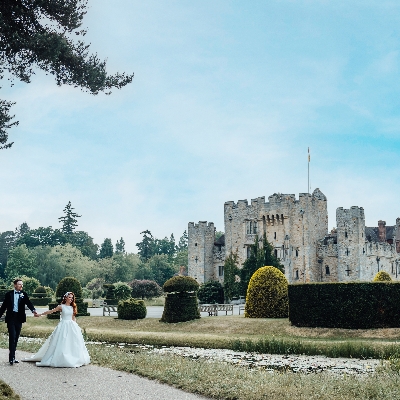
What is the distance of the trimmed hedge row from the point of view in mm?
20938

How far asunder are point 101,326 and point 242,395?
19.6m

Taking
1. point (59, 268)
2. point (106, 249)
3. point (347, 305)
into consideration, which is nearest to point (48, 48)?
point (347, 305)

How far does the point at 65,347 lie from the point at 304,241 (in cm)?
4173

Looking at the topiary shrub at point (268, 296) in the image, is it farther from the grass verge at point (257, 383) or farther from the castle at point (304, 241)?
the castle at point (304, 241)

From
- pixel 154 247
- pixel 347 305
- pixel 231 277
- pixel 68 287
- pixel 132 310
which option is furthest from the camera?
pixel 154 247

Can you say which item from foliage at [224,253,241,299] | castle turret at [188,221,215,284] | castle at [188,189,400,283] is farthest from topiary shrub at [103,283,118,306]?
castle at [188,189,400,283]

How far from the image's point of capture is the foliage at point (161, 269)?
265ft

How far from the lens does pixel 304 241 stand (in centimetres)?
5138

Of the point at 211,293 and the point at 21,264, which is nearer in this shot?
the point at 211,293

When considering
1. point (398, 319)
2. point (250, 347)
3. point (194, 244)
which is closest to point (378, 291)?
point (398, 319)

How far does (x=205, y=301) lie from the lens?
165ft

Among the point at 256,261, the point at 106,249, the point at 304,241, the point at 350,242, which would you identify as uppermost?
the point at 106,249

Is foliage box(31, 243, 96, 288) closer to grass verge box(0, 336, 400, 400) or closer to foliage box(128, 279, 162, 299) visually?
foliage box(128, 279, 162, 299)

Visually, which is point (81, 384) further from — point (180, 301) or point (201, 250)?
point (201, 250)
